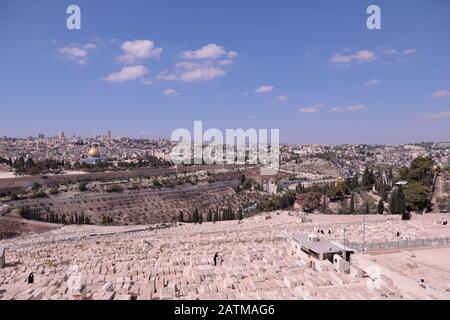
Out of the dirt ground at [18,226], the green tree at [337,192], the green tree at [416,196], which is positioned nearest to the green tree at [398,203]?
the green tree at [416,196]

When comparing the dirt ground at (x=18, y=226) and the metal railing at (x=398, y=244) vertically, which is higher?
the metal railing at (x=398, y=244)

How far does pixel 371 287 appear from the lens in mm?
9633

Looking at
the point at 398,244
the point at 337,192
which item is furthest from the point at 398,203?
the point at 398,244

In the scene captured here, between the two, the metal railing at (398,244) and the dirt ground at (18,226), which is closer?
the metal railing at (398,244)

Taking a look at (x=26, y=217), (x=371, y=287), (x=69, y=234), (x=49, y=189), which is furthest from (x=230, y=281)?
(x=49, y=189)

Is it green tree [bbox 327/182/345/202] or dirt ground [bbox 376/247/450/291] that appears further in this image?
green tree [bbox 327/182/345/202]

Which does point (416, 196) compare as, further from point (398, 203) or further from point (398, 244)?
point (398, 244)

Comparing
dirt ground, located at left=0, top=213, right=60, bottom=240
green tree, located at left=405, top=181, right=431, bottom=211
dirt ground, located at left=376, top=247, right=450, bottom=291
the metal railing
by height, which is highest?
green tree, located at left=405, top=181, right=431, bottom=211

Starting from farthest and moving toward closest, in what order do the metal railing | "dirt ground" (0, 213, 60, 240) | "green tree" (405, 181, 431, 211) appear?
"dirt ground" (0, 213, 60, 240)
"green tree" (405, 181, 431, 211)
the metal railing

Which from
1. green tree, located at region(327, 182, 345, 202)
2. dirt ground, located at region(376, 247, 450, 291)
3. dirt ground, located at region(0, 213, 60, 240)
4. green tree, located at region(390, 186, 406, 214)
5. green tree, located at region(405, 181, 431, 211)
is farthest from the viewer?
green tree, located at region(327, 182, 345, 202)

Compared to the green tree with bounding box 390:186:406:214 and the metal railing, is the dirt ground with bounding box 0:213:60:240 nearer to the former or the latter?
the metal railing

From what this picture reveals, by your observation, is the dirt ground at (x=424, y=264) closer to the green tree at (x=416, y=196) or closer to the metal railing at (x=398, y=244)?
the metal railing at (x=398, y=244)

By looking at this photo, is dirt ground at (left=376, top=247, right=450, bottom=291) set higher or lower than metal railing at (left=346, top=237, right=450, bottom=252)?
lower

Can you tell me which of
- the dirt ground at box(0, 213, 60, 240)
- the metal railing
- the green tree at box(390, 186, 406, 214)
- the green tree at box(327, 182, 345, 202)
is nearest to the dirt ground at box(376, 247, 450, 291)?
the metal railing
